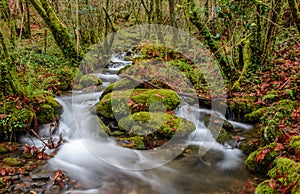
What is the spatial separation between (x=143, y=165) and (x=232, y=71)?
489 centimetres

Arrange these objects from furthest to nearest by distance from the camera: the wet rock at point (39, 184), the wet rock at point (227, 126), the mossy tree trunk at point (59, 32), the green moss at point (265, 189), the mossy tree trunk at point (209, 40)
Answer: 1. the mossy tree trunk at point (59, 32)
2. the mossy tree trunk at point (209, 40)
3. the wet rock at point (227, 126)
4. the wet rock at point (39, 184)
5. the green moss at point (265, 189)

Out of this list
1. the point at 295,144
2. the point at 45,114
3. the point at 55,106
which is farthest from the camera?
the point at 55,106

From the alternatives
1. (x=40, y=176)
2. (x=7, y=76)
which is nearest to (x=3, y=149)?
(x=40, y=176)

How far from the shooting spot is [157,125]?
6.07m

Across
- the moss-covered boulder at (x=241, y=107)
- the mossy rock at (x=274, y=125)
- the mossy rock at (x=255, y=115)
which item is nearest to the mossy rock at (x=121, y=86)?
the moss-covered boulder at (x=241, y=107)

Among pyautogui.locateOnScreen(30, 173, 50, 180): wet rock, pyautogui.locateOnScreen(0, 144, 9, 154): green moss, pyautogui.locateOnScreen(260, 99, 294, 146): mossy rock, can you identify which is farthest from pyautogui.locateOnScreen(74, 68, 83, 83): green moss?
pyautogui.locateOnScreen(260, 99, 294, 146): mossy rock

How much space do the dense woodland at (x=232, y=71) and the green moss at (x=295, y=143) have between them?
15 millimetres

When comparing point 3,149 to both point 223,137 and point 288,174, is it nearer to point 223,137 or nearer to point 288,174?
point 223,137

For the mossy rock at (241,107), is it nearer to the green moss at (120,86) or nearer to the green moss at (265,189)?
the green moss at (120,86)

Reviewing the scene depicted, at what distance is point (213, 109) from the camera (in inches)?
290

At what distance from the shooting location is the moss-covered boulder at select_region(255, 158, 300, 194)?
304 centimetres

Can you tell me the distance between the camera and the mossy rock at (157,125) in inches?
236

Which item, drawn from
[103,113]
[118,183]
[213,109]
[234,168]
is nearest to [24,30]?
[103,113]

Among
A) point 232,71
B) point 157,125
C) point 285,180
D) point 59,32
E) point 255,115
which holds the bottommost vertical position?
point 157,125
